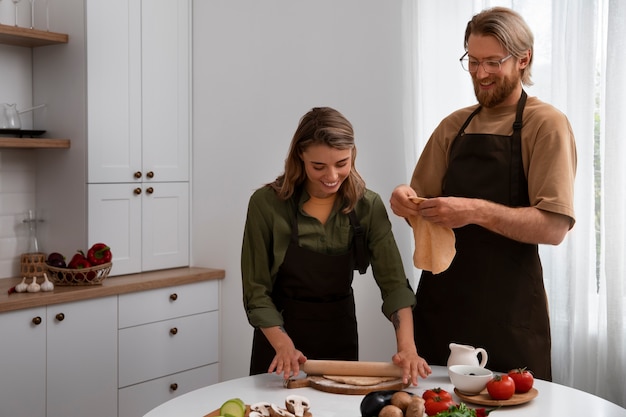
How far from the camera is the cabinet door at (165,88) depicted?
4.23m

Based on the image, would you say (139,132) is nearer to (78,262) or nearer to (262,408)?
(78,262)

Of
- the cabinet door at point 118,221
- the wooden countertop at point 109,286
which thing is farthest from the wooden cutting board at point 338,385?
the cabinet door at point 118,221

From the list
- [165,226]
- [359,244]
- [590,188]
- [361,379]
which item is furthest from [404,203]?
Answer: [165,226]

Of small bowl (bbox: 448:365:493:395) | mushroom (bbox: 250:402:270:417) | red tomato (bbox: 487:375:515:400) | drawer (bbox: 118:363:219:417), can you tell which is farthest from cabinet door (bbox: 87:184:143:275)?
red tomato (bbox: 487:375:515:400)

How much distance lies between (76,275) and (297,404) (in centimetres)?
209

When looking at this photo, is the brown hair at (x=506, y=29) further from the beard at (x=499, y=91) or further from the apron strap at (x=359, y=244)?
the apron strap at (x=359, y=244)

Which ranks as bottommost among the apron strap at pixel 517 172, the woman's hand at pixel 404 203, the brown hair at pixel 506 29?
the woman's hand at pixel 404 203

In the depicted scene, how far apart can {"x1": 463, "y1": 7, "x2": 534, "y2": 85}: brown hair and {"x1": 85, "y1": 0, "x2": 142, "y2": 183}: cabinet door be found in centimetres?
218

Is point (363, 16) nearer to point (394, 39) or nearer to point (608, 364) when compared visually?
point (394, 39)

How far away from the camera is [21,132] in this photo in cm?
389

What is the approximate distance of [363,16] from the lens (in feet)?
12.3

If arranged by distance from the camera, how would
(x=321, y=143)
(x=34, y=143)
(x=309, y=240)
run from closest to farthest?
(x=321, y=143)
(x=309, y=240)
(x=34, y=143)

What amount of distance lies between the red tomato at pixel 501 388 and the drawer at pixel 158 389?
236 cm

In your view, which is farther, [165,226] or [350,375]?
[165,226]
